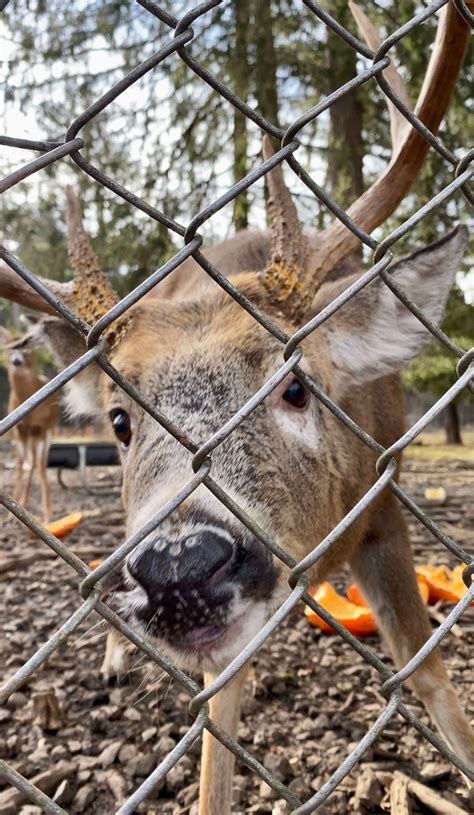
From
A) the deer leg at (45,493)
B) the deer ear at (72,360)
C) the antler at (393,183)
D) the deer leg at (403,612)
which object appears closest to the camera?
the antler at (393,183)

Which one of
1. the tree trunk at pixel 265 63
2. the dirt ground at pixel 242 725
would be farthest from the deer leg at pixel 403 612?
the tree trunk at pixel 265 63

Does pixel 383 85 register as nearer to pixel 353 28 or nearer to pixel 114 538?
pixel 353 28

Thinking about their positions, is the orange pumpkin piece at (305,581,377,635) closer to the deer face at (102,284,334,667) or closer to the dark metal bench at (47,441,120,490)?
the deer face at (102,284,334,667)

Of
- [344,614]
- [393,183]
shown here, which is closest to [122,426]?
[393,183]

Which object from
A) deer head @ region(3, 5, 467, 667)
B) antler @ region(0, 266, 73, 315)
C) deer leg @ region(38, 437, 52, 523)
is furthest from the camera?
deer leg @ region(38, 437, 52, 523)

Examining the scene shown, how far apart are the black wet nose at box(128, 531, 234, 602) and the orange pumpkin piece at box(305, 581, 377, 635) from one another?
2676 mm

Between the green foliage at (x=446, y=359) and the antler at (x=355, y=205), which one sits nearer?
the antler at (x=355, y=205)

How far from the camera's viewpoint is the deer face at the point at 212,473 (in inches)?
72.5

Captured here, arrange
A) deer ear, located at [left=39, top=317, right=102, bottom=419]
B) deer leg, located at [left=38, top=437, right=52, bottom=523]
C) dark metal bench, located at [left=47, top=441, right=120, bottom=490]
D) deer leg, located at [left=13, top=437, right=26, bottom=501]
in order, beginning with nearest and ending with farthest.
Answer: deer ear, located at [left=39, top=317, right=102, bottom=419], deer leg, located at [left=38, top=437, right=52, bottom=523], deer leg, located at [left=13, top=437, right=26, bottom=501], dark metal bench, located at [left=47, top=441, right=120, bottom=490]

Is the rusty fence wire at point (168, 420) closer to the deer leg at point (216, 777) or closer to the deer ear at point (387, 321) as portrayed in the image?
the deer ear at point (387, 321)

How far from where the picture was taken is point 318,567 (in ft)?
10.4

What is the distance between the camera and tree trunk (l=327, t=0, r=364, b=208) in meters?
7.00

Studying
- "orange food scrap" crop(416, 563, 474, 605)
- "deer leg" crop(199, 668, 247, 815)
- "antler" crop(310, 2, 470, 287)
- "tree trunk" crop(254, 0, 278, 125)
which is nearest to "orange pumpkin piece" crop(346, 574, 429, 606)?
"orange food scrap" crop(416, 563, 474, 605)

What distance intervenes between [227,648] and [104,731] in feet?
6.39
